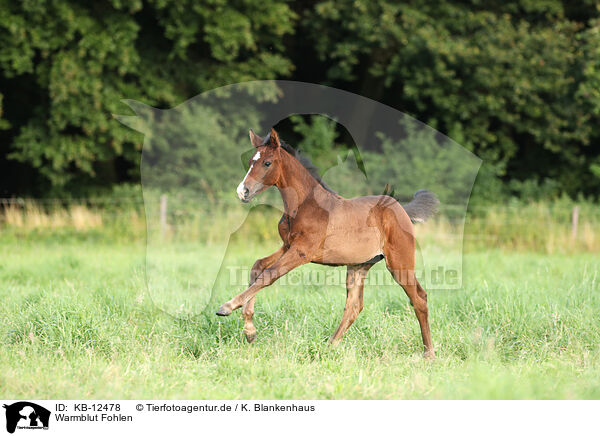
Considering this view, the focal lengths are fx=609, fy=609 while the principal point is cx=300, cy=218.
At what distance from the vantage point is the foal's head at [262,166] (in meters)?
4.44

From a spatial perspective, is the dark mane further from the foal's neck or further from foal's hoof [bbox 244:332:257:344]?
foal's hoof [bbox 244:332:257:344]

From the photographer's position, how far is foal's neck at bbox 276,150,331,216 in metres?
4.73

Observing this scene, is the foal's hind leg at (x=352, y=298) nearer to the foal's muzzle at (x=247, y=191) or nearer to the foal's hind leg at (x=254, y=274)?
the foal's hind leg at (x=254, y=274)

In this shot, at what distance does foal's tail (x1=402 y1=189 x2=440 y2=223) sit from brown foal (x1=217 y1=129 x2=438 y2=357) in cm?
8

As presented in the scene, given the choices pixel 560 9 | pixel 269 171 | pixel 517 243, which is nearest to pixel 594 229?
pixel 517 243

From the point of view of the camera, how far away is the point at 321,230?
4.81 m

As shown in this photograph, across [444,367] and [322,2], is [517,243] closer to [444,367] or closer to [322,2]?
[322,2]

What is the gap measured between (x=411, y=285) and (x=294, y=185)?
1388mm

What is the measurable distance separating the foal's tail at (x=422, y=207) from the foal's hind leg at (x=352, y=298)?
0.59m
